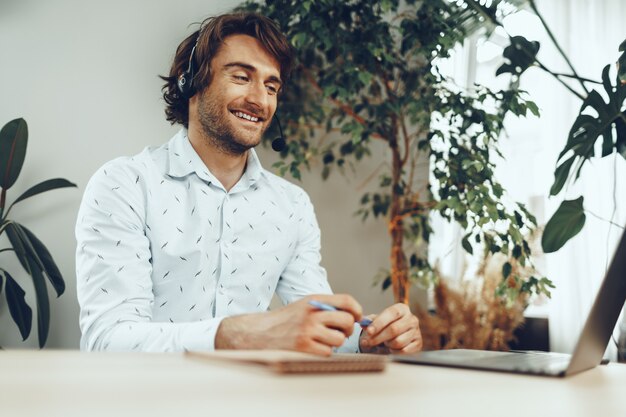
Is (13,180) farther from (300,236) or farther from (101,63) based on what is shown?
(300,236)

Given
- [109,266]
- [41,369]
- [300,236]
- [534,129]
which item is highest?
[534,129]

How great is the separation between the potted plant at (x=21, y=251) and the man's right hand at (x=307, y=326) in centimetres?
117

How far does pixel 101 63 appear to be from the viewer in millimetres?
2270

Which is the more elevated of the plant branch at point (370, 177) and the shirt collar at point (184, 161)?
the plant branch at point (370, 177)

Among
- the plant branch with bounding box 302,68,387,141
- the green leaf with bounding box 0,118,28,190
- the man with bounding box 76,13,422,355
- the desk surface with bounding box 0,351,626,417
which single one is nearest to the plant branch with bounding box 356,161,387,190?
the plant branch with bounding box 302,68,387,141

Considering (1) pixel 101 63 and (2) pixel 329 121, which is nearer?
(1) pixel 101 63

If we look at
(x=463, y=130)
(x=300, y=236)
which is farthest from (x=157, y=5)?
(x=463, y=130)

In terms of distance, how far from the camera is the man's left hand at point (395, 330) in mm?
1119

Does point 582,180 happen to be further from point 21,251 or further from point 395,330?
point 21,251

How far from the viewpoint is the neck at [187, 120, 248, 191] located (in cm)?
185

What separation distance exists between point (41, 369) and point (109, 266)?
699mm

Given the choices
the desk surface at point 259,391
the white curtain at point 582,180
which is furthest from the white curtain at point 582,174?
the desk surface at point 259,391

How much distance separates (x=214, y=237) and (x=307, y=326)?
825 millimetres

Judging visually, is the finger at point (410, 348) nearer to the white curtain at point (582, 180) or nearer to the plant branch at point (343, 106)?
the plant branch at point (343, 106)
